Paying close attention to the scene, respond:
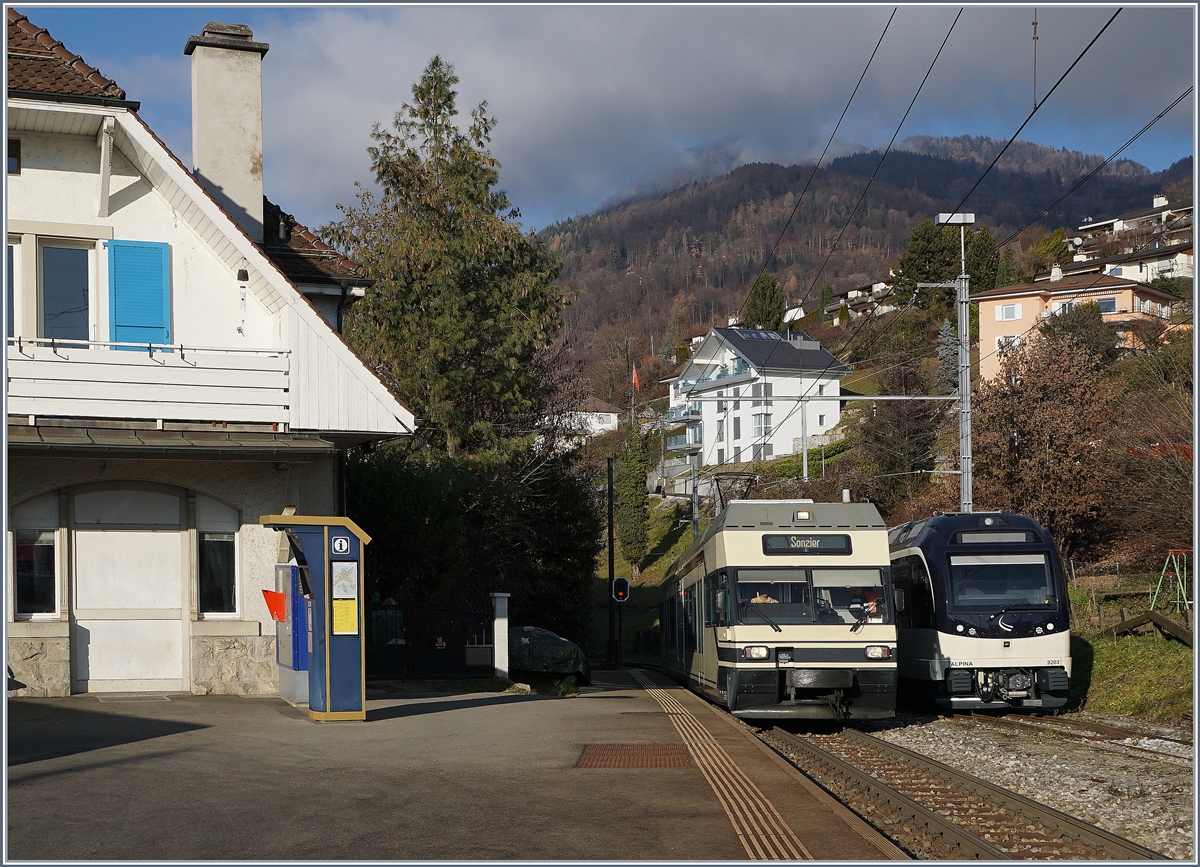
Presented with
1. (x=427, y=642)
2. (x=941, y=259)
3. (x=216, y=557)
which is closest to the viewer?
(x=216, y=557)

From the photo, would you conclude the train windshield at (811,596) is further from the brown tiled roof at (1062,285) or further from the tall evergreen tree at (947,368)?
the brown tiled roof at (1062,285)

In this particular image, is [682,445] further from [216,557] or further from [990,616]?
[216,557]

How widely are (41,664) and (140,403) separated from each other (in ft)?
12.7

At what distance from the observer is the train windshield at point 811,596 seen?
16.8 meters

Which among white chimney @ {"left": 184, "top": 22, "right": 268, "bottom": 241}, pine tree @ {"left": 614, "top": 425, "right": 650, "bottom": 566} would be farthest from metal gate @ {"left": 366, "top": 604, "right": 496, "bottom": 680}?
pine tree @ {"left": 614, "top": 425, "right": 650, "bottom": 566}

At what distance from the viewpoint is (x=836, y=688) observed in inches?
647

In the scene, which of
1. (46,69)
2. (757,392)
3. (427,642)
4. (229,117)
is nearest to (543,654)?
(427,642)

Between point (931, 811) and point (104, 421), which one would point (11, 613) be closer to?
point (104, 421)

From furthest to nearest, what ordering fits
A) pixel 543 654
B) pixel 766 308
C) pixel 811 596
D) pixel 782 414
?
1. pixel 766 308
2. pixel 782 414
3. pixel 543 654
4. pixel 811 596

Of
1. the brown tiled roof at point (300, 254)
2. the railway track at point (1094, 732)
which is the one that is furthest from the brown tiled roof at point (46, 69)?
the railway track at point (1094, 732)

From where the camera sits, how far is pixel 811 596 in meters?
17.0

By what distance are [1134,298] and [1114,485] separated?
44719 millimetres

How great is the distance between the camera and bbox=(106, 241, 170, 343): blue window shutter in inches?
674

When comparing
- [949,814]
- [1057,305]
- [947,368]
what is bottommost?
[949,814]
